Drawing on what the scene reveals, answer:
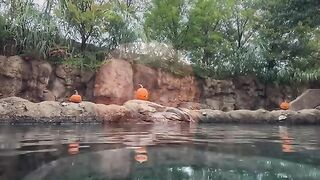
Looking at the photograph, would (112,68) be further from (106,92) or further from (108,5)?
(108,5)

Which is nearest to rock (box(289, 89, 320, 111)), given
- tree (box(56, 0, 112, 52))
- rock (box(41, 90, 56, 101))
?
tree (box(56, 0, 112, 52))

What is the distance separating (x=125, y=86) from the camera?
44.4ft

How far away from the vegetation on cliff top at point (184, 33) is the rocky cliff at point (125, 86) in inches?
18.1

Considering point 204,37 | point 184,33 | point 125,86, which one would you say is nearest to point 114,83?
point 125,86

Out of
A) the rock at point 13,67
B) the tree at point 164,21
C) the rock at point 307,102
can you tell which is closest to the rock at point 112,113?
the rock at point 13,67

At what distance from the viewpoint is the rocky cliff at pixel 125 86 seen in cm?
1194

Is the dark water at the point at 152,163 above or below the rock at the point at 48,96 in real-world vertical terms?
below

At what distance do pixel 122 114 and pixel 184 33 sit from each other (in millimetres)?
9811

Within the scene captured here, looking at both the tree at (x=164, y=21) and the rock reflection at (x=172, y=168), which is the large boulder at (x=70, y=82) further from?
the rock reflection at (x=172, y=168)

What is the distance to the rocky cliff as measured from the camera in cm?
1194

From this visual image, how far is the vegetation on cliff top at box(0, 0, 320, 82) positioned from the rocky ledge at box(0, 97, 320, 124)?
3.85m

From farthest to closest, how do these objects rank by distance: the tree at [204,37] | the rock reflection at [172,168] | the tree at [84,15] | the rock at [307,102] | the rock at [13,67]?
1. the tree at [204,37]
2. the rock at [307,102]
3. the tree at [84,15]
4. the rock at [13,67]
5. the rock reflection at [172,168]

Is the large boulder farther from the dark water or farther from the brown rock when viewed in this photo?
the dark water

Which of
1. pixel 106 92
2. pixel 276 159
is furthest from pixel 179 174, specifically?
pixel 106 92
